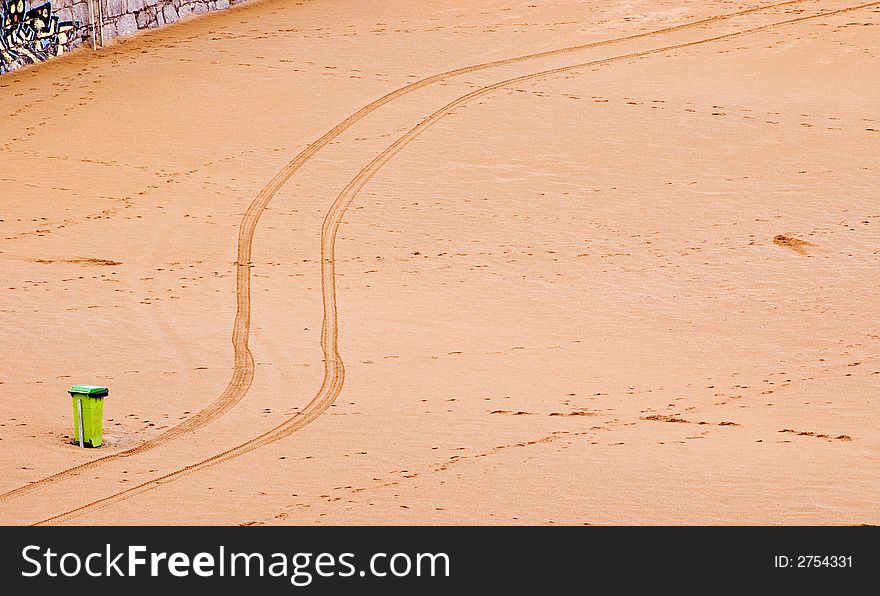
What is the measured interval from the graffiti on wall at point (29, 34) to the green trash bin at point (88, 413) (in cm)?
1255

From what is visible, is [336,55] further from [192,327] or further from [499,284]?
[192,327]

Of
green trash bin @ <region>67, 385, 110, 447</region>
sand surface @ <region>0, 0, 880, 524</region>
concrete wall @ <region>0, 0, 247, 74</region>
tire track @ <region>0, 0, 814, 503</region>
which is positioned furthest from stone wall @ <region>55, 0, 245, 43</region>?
green trash bin @ <region>67, 385, 110, 447</region>

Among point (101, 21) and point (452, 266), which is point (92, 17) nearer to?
point (101, 21)

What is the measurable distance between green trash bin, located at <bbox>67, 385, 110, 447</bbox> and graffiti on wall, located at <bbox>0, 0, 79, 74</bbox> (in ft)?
41.2

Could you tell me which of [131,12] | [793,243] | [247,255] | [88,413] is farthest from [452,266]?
[131,12]

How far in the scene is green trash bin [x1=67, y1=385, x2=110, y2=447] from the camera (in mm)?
8070

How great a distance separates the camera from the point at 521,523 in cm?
691

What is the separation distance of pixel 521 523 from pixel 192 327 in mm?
5441

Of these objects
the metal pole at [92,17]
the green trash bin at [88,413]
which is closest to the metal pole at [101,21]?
the metal pole at [92,17]

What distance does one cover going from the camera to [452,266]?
1352 centimetres

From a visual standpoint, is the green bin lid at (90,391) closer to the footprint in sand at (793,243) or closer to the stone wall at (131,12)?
the footprint in sand at (793,243)

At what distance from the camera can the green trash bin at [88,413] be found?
807 centimetres

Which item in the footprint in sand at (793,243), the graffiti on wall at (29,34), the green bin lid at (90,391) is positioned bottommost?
the footprint in sand at (793,243)
